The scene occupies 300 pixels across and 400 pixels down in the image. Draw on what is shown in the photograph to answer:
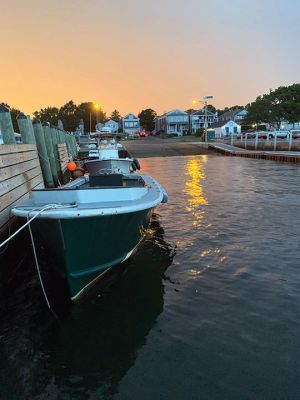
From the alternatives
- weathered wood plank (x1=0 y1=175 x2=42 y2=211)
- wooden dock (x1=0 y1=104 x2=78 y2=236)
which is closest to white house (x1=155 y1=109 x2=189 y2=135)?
wooden dock (x1=0 y1=104 x2=78 y2=236)

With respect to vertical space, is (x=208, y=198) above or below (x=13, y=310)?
below

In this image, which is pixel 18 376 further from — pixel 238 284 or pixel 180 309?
pixel 238 284

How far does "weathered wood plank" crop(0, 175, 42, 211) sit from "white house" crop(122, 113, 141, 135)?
405ft

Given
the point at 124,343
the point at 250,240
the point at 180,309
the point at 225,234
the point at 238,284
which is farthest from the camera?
the point at 225,234

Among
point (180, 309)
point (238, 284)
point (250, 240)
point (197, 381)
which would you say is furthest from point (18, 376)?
point (250, 240)

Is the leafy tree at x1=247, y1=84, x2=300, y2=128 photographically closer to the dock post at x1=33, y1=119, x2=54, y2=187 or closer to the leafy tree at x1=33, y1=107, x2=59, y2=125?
the leafy tree at x1=33, y1=107, x2=59, y2=125

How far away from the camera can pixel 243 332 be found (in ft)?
17.8

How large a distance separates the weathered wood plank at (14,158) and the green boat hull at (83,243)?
2092 millimetres

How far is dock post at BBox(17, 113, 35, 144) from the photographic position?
11.3m

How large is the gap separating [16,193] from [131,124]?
128 m

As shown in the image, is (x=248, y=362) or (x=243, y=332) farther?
(x=243, y=332)

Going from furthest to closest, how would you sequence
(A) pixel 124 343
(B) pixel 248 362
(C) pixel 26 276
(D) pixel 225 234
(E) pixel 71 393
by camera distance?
1. (D) pixel 225 234
2. (C) pixel 26 276
3. (A) pixel 124 343
4. (B) pixel 248 362
5. (E) pixel 71 393

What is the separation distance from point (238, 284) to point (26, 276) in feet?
13.3

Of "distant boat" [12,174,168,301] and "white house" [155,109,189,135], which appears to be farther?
"white house" [155,109,189,135]
